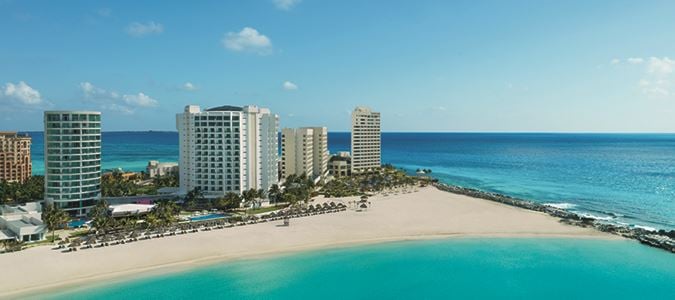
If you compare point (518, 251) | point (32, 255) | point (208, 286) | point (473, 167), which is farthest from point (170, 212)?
point (473, 167)

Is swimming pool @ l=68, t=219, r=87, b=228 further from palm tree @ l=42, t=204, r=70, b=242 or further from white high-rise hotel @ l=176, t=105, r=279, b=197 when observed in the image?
white high-rise hotel @ l=176, t=105, r=279, b=197

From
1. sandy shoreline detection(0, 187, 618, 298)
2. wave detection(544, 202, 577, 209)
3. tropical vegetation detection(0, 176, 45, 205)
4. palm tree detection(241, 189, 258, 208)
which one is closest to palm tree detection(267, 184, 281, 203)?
palm tree detection(241, 189, 258, 208)

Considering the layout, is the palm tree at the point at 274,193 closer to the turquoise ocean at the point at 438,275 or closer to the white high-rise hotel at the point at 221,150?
the white high-rise hotel at the point at 221,150

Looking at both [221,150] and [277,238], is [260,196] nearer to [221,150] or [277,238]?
[221,150]

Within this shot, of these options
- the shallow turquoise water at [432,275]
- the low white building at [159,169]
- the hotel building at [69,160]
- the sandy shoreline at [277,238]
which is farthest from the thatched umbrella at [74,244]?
the low white building at [159,169]

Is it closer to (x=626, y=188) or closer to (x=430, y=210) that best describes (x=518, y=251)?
(x=430, y=210)

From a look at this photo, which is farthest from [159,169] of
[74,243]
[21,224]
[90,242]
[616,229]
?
[616,229]
